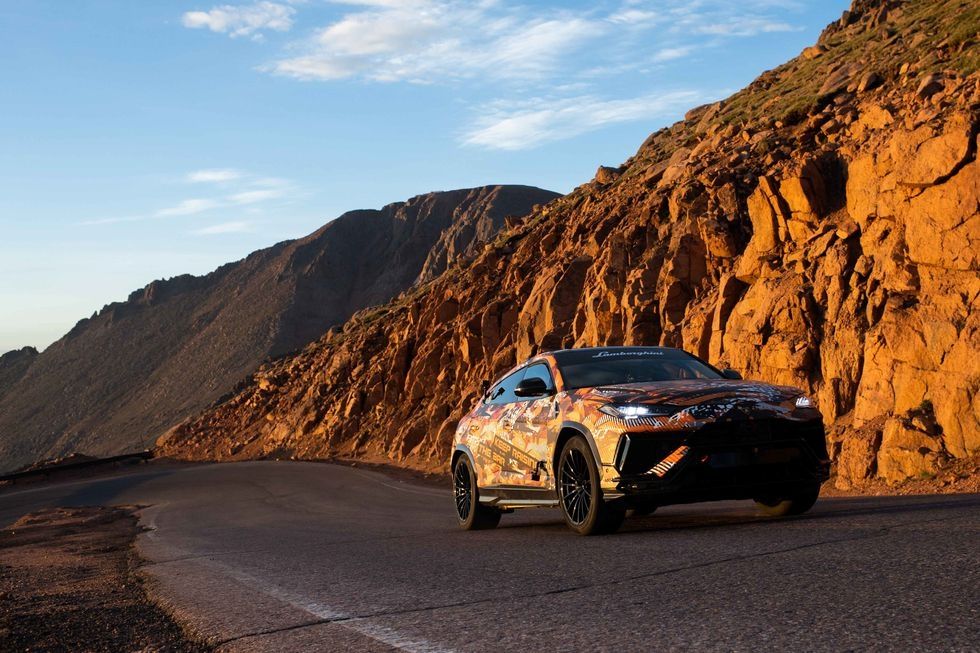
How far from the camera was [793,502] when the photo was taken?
384 inches

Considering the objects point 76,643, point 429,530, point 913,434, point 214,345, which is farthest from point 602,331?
point 214,345

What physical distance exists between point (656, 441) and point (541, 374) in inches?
90.3

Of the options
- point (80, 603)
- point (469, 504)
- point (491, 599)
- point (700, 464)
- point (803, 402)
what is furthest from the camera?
point (469, 504)

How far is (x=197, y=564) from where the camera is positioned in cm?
1047

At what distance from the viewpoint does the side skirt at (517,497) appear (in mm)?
10047

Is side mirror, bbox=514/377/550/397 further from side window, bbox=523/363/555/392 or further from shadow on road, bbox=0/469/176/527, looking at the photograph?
shadow on road, bbox=0/469/176/527

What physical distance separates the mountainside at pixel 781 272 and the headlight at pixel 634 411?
8.29 meters

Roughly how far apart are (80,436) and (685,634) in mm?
96430

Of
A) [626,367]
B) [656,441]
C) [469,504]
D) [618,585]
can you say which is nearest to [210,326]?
[469,504]

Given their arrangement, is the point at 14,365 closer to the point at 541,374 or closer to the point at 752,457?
the point at 541,374

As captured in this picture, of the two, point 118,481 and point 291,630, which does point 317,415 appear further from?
point 291,630

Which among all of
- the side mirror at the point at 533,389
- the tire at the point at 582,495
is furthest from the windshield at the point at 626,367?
the tire at the point at 582,495

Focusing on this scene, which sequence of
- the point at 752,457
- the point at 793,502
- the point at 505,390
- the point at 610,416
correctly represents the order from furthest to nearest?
1. the point at 505,390
2. the point at 793,502
3. the point at 610,416
4. the point at 752,457

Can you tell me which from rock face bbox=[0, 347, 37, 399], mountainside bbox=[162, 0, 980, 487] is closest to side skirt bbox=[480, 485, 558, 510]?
mountainside bbox=[162, 0, 980, 487]
